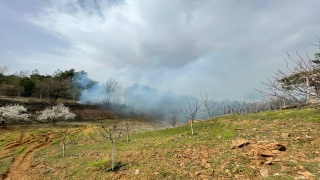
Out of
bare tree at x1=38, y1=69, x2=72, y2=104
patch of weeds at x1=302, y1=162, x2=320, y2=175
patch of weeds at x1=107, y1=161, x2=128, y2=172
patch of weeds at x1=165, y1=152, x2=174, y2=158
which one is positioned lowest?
patch of weeds at x1=107, y1=161, x2=128, y2=172

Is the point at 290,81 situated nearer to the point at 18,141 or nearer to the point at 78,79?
the point at 18,141

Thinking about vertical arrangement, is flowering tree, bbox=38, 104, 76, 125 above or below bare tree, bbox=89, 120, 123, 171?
above

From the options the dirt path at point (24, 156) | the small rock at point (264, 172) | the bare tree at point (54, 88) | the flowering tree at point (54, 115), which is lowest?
the dirt path at point (24, 156)

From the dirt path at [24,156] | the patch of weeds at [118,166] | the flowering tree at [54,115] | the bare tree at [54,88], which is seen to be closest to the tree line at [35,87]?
the bare tree at [54,88]

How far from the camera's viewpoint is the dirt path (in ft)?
42.0

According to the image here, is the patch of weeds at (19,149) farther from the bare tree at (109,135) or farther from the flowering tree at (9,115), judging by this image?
A: the flowering tree at (9,115)

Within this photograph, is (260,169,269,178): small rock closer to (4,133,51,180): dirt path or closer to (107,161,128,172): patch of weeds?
(107,161,128,172): patch of weeds

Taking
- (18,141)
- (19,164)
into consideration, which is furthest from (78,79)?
(19,164)

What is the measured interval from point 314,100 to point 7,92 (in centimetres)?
6324

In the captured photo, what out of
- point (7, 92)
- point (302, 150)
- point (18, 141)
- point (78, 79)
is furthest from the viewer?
point (78, 79)

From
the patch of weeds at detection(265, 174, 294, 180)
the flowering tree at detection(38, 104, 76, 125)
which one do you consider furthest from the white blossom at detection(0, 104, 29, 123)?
the patch of weeds at detection(265, 174, 294, 180)

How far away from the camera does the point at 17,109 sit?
38250 millimetres

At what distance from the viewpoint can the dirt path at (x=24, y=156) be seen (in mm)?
12789

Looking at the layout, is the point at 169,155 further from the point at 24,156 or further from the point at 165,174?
the point at 24,156
